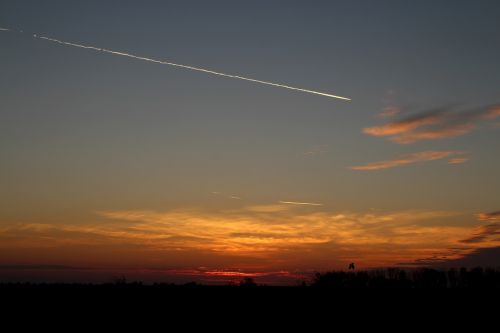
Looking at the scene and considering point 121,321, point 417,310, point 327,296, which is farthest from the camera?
point 327,296

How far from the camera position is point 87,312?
84.1ft

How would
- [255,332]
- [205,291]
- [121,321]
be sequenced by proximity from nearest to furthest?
1. [255,332]
2. [121,321]
3. [205,291]

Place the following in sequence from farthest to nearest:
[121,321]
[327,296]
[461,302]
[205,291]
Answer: [205,291] < [327,296] < [461,302] < [121,321]

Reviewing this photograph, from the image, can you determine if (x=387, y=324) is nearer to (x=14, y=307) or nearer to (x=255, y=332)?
(x=255, y=332)

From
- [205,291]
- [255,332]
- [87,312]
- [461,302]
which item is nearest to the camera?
[255,332]

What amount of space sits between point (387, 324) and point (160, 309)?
9977 millimetres

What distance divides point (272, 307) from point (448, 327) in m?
8.28

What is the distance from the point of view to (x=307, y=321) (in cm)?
2478

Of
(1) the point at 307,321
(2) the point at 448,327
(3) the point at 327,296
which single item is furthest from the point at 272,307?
(2) the point at 448,327

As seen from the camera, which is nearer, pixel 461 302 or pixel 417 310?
pixel 417 310

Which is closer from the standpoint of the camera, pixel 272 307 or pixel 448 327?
pixel 448 327

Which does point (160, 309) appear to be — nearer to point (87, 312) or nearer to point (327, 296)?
point (87, 312)

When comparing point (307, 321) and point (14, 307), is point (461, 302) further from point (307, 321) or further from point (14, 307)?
point (14, 307)

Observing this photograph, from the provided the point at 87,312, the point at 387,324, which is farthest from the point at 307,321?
the point at 87,312
